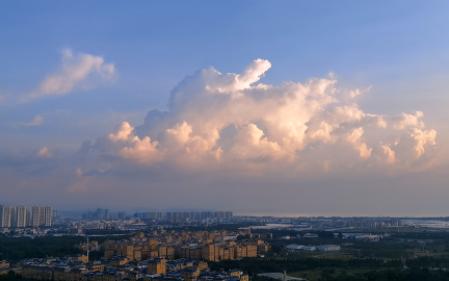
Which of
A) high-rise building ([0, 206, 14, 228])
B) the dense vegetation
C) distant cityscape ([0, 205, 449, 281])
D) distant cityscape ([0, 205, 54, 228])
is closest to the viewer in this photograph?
distant cityscape ([0, 205, 449, 281])

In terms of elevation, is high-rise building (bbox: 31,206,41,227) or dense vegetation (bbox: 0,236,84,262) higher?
high-rise building (bbox: 31,206,41,227)

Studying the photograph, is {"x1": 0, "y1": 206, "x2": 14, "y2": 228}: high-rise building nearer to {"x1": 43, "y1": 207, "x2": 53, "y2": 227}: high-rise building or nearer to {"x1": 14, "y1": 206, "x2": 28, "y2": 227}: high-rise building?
{"x1": 14, "y1": 206, "x2": 28, "y2": 227}: high-rise building

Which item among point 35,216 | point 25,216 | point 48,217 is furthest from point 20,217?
point 48,217

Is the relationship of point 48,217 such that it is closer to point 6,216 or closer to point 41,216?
point 41,216

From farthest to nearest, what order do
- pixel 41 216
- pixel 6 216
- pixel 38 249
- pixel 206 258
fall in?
pixel 41 216 → pixel 6 216 → pixel 38 249 → pixel 206 258

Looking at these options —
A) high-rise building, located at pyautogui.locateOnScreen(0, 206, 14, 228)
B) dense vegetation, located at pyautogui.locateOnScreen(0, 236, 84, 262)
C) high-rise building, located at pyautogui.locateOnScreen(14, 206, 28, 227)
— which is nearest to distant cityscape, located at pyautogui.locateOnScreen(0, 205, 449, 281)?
dense vegetation, located at pyautogui.locateOnScreen(0, 236, 84, 262)

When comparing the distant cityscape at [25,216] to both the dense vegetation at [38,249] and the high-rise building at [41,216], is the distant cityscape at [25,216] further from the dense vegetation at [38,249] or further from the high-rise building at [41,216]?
the dense vegetation at [38,249]

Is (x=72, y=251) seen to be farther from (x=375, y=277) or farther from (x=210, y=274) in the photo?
(x=375, y=277)
